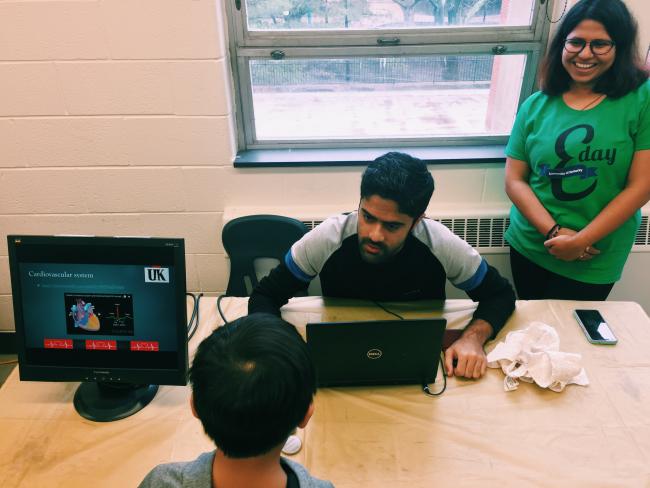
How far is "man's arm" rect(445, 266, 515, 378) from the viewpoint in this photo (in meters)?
1.32

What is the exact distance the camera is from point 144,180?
2.23 metres

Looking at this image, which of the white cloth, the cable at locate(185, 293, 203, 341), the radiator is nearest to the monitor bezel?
the cable at locate(185, 293, 203, 341)

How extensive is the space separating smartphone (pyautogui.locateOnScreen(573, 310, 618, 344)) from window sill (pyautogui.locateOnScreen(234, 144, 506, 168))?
919 millimetres

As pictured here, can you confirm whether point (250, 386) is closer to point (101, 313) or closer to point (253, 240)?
point (101, 313)

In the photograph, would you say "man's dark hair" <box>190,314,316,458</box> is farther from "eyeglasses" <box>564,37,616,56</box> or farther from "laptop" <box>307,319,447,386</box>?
"eyeglasses" <box>564,37,616,56</box>

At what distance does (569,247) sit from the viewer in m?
1.77

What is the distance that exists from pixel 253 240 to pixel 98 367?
3.05 ft

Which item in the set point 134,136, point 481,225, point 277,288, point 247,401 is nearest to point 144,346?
point 277,288

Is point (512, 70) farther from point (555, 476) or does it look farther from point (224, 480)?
point (224, 480)

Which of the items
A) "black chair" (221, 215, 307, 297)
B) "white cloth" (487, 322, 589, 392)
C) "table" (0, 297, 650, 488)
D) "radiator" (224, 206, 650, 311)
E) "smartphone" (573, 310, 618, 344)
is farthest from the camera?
"radiator" (224, 206, 650, 311)

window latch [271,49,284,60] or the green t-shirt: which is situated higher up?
window latch [271,49,284,60]

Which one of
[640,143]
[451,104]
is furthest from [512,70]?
[640,143]

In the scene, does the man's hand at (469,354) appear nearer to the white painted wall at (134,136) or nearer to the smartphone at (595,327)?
the smartphone at (595,327)

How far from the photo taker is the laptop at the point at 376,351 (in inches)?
45.9
